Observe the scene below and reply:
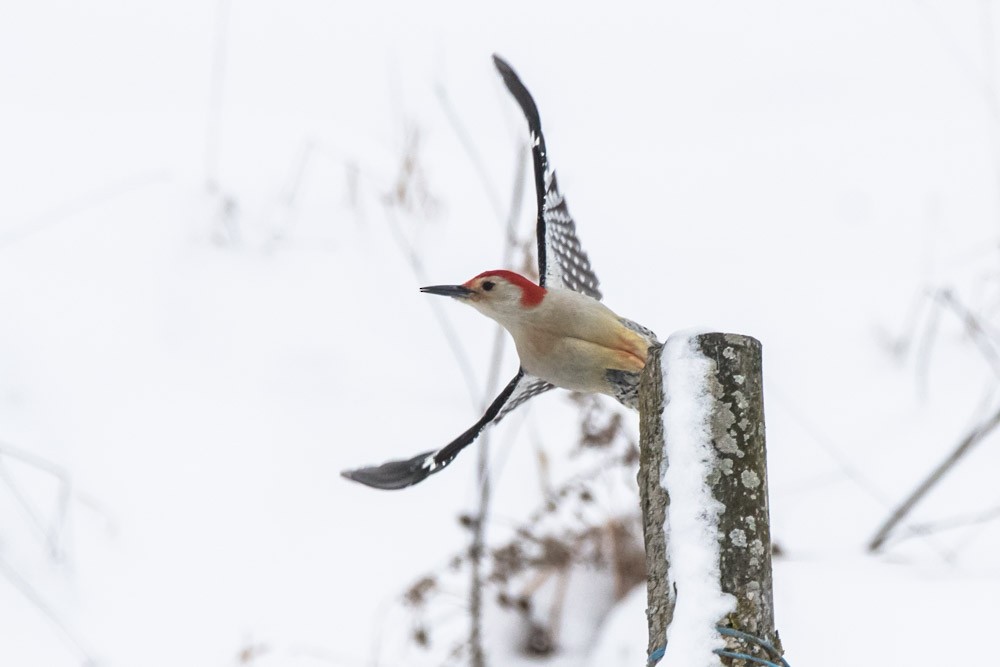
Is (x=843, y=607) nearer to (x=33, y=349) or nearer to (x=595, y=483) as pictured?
(x=595, y=483)

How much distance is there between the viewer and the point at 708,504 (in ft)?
5.64

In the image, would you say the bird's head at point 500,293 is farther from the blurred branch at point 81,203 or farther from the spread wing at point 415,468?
the blurred branch at point 81,203

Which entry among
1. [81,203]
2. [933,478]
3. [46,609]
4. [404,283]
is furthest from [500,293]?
[81,203]

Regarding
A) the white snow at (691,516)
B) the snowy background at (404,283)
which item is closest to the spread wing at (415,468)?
the white snow at (691,516)

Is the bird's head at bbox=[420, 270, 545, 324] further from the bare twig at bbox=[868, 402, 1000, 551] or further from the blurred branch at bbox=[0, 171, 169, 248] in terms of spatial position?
the blurred branch at bbox=[0, 171, 169, 248]

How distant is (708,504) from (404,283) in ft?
11.9

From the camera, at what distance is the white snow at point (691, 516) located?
66.8 inches

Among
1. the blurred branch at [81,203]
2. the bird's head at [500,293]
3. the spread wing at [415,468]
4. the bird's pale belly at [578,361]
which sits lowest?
the spread wing at [415,468]

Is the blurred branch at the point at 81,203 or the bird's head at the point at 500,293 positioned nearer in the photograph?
the bird's head at the point at 500,293

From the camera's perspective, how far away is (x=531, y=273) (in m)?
3.85

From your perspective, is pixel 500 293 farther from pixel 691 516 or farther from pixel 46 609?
pixel 46 609

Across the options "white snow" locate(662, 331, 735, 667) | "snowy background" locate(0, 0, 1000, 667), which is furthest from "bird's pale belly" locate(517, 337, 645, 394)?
"snowy background" locate(0, 0, 1000, 667)

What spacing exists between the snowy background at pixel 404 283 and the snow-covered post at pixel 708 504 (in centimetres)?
161

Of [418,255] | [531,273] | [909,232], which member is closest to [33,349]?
[418,255]
